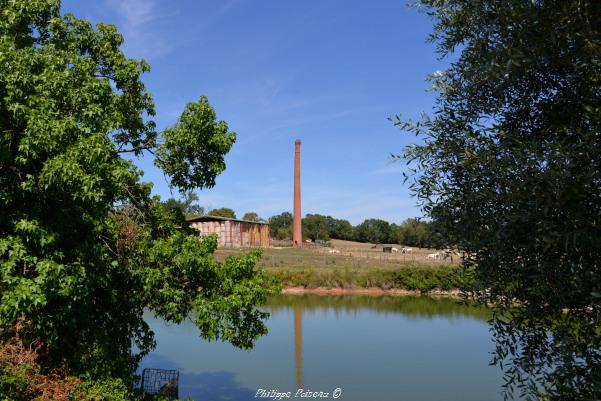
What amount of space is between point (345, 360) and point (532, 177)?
700 inches

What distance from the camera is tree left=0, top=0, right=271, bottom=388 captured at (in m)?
6.67

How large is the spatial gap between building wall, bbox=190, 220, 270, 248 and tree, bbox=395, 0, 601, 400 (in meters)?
59.9

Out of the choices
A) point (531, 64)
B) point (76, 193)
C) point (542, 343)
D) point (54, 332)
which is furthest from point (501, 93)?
point (54, 332)

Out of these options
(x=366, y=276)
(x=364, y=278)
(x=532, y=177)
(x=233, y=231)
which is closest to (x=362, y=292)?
(x=364, y=278)

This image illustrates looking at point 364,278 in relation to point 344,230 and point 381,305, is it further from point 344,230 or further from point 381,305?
point 344,230

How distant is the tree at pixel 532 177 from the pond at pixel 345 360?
24.8ft

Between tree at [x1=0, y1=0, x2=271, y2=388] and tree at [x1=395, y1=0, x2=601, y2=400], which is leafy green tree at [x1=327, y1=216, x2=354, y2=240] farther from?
tree at [x1=395, y1=0, x2=601, y2=400]

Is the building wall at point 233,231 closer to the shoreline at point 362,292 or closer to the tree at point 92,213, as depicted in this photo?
the shoreline at point 362,292

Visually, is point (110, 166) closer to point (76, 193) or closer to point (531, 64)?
point (76, 193)

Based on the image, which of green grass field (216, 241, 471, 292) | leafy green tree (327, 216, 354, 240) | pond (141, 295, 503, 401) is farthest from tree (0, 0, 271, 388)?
leafy green tree (327, 216, 354, 240)

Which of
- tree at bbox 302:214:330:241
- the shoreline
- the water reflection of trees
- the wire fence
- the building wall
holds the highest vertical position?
tree at bbox 302:214:330:241

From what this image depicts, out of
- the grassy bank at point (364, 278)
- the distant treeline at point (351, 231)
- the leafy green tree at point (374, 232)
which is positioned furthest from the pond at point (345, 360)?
the leafy green tree at point (374, 232)

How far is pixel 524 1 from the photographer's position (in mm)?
4742

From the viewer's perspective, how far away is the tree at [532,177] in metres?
4.38
